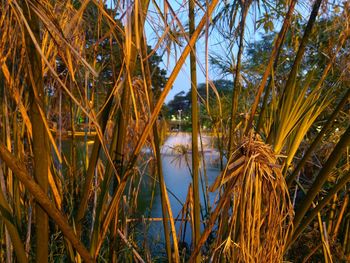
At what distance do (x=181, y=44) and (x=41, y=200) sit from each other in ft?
1.17

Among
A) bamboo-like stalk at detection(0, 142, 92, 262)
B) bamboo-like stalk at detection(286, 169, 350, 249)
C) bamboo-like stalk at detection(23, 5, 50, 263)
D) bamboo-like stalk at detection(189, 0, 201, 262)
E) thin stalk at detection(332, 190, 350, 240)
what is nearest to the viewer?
bamboo-like stalk at detection(0, 142, 92, 262)

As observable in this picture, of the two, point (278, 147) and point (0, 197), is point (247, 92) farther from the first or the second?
point (0, 197)

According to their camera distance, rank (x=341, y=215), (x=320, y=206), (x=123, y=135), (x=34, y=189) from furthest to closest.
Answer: (x=341, y=215)
(x=320, y=206)
(x=123, y=135)
(x=34, y=189)

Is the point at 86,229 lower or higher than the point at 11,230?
lower

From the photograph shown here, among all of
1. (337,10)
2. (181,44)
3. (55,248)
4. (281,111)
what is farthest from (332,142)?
(181,44)

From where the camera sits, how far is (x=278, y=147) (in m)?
0.99

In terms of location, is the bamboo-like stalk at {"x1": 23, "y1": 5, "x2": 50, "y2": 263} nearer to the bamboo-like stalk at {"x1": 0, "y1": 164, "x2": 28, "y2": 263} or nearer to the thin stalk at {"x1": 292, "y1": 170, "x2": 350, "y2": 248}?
the bamboo-like stalk at {"x1": 0, "y1": 164, "x2": 28, "y2": 263}

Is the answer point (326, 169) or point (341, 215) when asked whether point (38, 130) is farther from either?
point (341, 215)

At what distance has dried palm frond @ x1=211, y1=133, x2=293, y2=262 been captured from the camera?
0.66 m

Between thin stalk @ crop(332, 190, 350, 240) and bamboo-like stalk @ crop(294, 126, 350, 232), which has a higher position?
bamboo-like stalk @ crop(294, 126, 350, 232)

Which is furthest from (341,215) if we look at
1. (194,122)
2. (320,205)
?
(194,122)

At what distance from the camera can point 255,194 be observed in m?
0.66

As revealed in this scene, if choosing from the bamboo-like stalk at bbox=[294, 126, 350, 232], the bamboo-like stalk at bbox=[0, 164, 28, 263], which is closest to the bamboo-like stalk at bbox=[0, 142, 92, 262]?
the bamboo-like stalk at bbox=[0, 164, 28, 263]

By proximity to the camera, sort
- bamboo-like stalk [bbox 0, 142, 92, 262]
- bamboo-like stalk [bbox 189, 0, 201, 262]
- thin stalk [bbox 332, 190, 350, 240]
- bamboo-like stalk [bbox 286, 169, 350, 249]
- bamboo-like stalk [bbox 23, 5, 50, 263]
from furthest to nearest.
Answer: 1. thin stalk [bbox 332, 190, 350, 240]
2. bamboo-like stalk [bbox 286, 169, 350, 249]
3. bamboo-like stalk [bbox 189, 0, 201, 262]
4. bamboo-like stalk [bbox 23, 5, 50, 263]
5. bamboo-like stalk [bbox 0, 142, 92, 262]
